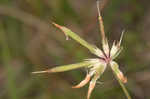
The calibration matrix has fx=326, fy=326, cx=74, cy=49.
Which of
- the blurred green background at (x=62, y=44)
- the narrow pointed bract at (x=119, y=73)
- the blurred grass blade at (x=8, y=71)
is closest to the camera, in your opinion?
the narrow pointed bract at (x=119, y=73)

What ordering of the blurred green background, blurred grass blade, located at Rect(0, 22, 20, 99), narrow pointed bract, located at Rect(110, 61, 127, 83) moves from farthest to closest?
the blurred green background < blurred grass blade, located at Rect(0, 22, 20, 99) < narrow pointed bract, located at Rect(110, 61, 127, 83)

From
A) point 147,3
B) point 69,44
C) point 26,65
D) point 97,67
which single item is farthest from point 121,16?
point 97,67

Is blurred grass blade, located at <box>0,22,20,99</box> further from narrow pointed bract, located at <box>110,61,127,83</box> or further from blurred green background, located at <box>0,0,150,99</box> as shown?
narrow pointed bract, located at <box>110,61,127,83</box>

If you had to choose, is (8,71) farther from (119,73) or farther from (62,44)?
(119,73)

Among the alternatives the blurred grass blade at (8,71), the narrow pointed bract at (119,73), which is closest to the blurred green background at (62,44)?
the blurred grass blade at (8,71)

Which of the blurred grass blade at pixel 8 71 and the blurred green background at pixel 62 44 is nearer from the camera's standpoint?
the blurred grass blade at pixel 8 71

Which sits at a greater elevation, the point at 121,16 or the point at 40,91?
the point at 121,16

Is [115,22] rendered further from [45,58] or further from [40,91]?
[40,91]

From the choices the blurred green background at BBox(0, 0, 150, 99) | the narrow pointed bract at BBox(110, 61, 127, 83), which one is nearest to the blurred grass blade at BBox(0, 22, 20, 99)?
the blurred green background at BBox(0, 0, 150, 99)

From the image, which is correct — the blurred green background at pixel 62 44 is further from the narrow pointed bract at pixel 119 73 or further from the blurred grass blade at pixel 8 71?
the narrow pointed bract at pixel 119 73
